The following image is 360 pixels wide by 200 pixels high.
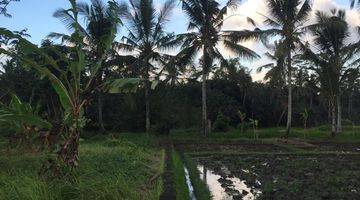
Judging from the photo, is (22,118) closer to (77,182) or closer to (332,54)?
(77,182)

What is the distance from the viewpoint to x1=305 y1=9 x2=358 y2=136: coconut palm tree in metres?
30.3

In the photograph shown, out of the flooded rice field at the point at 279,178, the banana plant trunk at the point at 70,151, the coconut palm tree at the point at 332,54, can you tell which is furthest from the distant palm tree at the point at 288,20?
the banana plant trunk at the point at 70,151

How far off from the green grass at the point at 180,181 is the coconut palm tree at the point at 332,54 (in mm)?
16544

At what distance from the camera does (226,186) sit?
11.7 metres

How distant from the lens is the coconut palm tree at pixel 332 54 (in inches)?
1193

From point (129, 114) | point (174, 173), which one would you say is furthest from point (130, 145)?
point (129, 114)

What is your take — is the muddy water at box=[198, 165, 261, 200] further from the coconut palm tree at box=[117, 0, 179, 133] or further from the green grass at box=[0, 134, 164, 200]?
the coconut palm tree at box=[117, 0, 179, 133]

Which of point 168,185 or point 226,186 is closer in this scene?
point 168,185

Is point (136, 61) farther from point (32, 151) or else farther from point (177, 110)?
point (32, 151)

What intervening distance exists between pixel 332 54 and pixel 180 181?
1007 inches

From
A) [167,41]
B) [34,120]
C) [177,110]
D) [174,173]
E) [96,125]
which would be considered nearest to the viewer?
[34,120]

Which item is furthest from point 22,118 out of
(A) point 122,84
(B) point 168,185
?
(B) point 168,185

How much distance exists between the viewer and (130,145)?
66.8 feet

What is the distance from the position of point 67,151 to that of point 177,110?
27.8 m
